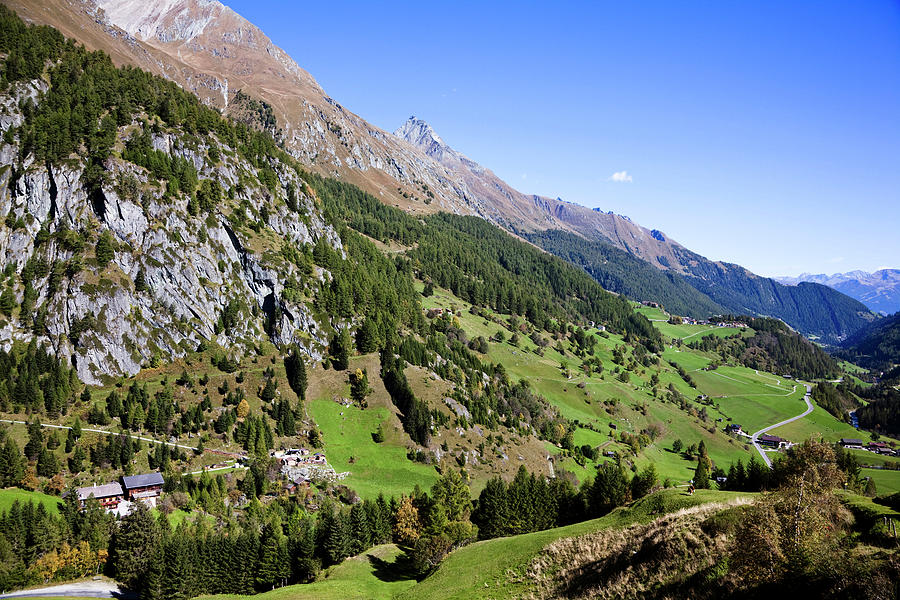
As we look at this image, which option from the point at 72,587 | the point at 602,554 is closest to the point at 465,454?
the point at 72,587

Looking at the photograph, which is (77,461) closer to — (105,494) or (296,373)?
(105,494)

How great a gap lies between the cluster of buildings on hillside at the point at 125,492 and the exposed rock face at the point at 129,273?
43309 mm

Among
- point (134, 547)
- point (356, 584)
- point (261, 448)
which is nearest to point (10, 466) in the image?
point (134, 547)

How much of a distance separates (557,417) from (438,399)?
196 ft

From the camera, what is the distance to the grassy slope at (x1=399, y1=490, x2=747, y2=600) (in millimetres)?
51228

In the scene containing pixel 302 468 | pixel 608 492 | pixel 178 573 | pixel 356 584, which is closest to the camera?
pixel 356 584

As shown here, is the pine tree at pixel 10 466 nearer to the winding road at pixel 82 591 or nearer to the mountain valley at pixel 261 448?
the mountain valley at pixel 261 448

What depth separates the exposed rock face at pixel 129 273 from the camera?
141m

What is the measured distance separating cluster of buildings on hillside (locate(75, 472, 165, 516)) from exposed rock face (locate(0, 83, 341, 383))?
43309mm

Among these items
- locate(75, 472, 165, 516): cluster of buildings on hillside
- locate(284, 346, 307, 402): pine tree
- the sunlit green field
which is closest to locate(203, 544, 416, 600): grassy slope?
the sunlit green field

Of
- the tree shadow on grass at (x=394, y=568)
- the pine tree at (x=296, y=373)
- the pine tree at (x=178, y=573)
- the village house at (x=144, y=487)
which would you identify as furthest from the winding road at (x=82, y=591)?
the pine tree at (x=296, y=373)

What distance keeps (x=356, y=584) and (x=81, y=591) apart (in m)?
50.7

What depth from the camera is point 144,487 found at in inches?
4245

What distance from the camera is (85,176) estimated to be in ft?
525
